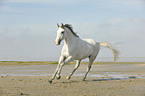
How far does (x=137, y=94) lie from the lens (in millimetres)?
7309

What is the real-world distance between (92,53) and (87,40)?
0.65 m

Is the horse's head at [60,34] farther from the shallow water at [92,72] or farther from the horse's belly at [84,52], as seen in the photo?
the shallow water at [92,72]

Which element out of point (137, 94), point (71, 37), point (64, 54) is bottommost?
point (137, 94)

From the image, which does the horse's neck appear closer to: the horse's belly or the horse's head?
the horse's head

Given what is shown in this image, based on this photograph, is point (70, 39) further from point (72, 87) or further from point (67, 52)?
point (72, 87)

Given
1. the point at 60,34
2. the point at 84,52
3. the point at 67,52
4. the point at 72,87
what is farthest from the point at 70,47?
the point at 72,87

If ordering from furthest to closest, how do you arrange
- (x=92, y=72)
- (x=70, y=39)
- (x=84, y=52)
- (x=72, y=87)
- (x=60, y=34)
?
(x=92, y=72) → (x=84, y=52) → (x=70, y=39) → (x=60, y=34) → (x=72, y=87)

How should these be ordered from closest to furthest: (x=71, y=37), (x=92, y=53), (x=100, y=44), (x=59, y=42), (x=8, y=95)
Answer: (x=8, y=95) < (x=59, y=42) < (x=71, y=37) < (x=92, y=53) < (x=100, y=44)

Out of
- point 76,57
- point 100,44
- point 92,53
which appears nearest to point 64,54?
point 76,57

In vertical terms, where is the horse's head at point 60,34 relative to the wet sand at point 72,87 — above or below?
above

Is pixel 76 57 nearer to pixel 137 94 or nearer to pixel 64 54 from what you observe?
pixel 64 54

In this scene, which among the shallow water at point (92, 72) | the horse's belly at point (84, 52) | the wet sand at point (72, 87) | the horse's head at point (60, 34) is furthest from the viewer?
the shallow water at point (92, 72)

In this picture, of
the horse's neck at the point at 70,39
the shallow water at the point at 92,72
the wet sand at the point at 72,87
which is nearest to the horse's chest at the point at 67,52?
the horse's neck at the point at 70,39

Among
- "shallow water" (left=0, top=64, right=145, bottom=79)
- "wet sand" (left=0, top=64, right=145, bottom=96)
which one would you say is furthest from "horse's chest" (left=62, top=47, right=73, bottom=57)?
"shallow water" (left=0, top=64, right=145, bottom=79)
